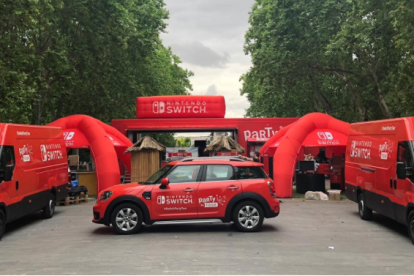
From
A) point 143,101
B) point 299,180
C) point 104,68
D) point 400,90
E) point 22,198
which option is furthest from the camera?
point 143,101

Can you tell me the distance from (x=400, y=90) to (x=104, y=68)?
15030 mm

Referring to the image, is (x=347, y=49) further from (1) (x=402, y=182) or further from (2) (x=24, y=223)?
(2) (x=24, y=223)

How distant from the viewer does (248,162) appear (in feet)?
35.5

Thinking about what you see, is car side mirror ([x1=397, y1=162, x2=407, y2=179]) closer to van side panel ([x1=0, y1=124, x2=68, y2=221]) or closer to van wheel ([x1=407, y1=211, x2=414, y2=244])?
van wheel ([x1=407, y1=211, x2=414, y2=244])

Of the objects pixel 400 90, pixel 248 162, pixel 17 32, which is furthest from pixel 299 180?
pixel 17 32

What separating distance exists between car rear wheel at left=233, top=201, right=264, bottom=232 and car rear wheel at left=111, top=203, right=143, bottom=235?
2253 mm

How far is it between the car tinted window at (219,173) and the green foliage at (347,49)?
9439 millimetres

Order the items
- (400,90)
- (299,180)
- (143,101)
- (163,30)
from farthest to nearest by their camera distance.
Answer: (163,30), (143,101), (299,180), (400,90)

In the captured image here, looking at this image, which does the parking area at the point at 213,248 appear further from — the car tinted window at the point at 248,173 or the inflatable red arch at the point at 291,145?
the inflatable red arch at the point at 291,145

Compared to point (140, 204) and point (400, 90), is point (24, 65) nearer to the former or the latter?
point (140, 204)

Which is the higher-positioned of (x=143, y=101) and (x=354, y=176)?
(x=143, y=101)

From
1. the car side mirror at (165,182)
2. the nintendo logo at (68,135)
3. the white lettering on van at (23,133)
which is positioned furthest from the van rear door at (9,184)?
the nintendo logo at (68,135)

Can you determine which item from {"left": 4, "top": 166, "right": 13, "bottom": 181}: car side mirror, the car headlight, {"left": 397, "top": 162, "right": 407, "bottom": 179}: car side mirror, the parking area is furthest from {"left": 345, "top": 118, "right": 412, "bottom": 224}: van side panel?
{"left": 4, "top": 166, "right": 13, "bottom": 181}: car side mirror

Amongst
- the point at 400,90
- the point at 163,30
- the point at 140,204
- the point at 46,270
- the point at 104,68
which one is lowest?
the point at 46,270
